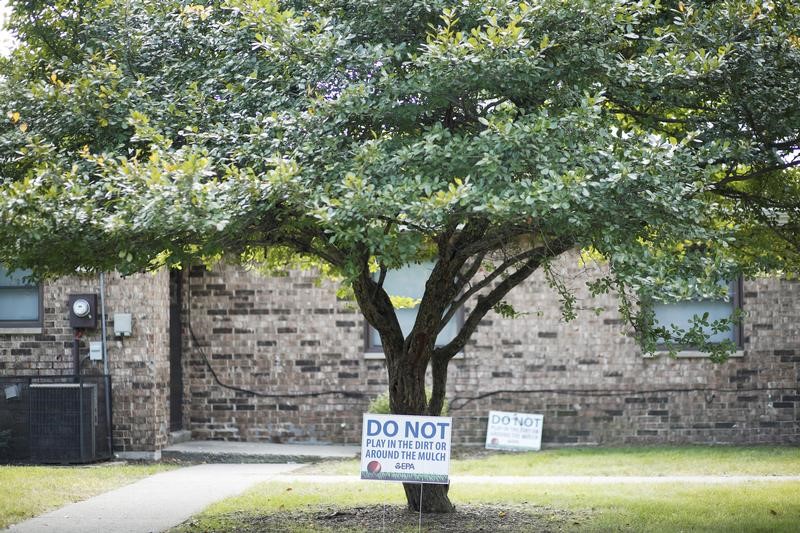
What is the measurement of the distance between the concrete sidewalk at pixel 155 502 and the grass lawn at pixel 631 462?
1226 mm

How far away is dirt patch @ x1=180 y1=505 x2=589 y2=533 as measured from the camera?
398 inches

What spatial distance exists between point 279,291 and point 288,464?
302 cm

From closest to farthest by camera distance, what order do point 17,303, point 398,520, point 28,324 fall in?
1. point 398,520
2. point 28,324
3. point 17,303

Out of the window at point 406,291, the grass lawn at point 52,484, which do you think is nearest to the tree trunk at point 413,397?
the grass lawn at point 52,484

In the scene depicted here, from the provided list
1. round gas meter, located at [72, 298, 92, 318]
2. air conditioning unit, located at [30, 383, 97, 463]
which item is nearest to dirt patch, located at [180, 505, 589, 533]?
air conditioning unit, located at [30, 383, 97, 463]

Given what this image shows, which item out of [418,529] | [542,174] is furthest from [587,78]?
[418,529]

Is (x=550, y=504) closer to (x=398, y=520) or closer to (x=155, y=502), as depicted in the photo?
(x=398, y=520)

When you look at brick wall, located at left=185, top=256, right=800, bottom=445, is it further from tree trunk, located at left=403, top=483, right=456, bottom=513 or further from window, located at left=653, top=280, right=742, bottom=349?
tree trunk, located at left=403, top=483, right=456, bottom=513

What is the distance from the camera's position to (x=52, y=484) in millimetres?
12867

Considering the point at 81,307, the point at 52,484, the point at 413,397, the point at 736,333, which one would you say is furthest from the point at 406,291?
the point at 413,397

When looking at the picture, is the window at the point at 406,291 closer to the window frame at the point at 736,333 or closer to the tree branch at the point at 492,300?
the window frame at the point at 736,333

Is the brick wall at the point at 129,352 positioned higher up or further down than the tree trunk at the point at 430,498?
higher up

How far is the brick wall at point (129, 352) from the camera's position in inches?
626

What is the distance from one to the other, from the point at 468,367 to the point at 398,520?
6762 millimetres
